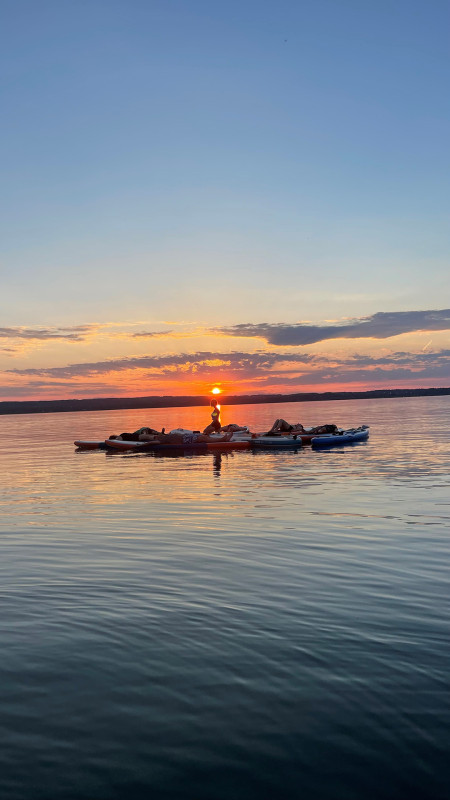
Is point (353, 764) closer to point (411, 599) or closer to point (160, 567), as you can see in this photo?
point (411, 599)

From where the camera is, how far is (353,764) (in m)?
5.67

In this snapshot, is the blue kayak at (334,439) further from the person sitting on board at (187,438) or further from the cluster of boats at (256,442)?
the person sitting on board at (187,438)

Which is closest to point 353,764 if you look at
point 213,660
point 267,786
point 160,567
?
point 267,786

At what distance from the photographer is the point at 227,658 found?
810cm

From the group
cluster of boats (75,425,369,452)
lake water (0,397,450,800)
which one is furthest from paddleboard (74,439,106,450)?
lake water (0,397,450,800)

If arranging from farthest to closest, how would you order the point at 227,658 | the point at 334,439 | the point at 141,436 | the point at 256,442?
the point at 141,436 < the point at 334,439 < the point at 256,442 < the point at 227,658

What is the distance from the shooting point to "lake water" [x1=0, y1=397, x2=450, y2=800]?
18.4 ft

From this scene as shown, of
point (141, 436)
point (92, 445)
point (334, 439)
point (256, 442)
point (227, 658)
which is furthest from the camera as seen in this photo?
point (92, 445)

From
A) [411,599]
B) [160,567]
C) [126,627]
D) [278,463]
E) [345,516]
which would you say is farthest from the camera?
[278,463]

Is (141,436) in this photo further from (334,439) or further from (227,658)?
(227,658)

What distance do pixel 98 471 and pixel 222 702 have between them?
105 ft

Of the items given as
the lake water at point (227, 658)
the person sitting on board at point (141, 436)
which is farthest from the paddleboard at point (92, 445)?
the lake water at point (227, 658)

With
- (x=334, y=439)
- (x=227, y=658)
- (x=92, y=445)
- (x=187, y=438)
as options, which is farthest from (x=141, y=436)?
(x=227, y=658)

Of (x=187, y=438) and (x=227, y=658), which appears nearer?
(x=227, y=658)
